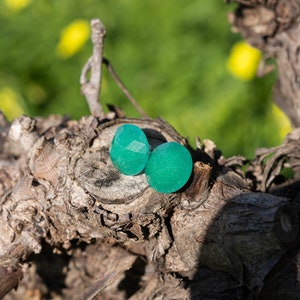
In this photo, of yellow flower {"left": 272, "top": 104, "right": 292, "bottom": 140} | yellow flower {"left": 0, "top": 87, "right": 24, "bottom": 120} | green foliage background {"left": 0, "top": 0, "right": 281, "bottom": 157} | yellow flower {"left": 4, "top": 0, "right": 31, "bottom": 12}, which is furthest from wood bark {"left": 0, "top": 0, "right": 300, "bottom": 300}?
yellow flower {"left": 4, "top": 0, "right": 31, "bottom": 12}

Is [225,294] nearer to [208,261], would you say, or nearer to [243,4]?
[208,261]

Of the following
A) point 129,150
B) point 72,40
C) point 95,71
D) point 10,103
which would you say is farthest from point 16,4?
point 129,150

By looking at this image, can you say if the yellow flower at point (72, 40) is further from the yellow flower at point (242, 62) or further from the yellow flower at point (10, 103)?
the yellow flower at point (242, 62)

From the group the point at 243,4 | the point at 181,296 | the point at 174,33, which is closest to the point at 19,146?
the point at 181,296

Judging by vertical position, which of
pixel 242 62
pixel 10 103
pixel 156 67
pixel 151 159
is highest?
pixel 10 103

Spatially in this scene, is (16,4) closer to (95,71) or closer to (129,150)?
(95,71)
